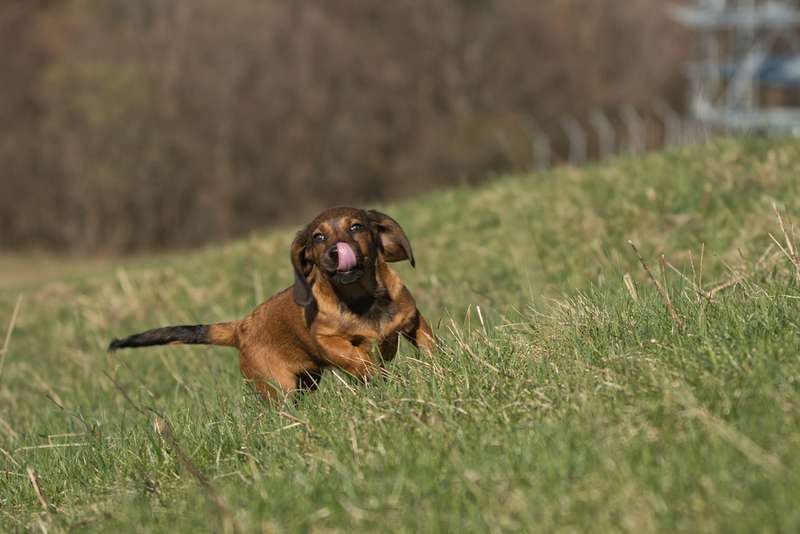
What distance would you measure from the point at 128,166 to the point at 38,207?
3.74m

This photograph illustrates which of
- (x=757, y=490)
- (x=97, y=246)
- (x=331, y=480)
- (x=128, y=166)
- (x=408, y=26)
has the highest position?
(x=757, y=490)

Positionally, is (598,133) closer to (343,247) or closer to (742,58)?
(742,58)

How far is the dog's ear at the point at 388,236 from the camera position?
18.0 ft

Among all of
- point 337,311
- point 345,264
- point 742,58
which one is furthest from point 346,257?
point 742,58

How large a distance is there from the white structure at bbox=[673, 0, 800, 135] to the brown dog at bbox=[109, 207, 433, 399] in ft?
98.4

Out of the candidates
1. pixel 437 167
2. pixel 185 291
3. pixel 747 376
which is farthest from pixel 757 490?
pixel 437 167

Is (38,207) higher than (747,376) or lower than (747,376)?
lower

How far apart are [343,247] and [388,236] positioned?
1.60 ft

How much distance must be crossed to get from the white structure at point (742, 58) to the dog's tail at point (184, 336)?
29887mm

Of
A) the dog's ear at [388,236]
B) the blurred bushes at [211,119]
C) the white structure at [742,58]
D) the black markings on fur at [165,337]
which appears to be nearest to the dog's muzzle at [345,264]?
the dog's ear at [388,236]

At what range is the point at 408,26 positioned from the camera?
121 ft

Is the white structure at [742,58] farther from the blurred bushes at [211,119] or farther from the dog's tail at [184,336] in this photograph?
the dog's tail at [184,336]

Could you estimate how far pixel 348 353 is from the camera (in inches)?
203

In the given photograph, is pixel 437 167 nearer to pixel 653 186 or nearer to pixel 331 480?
pixel 653 186
